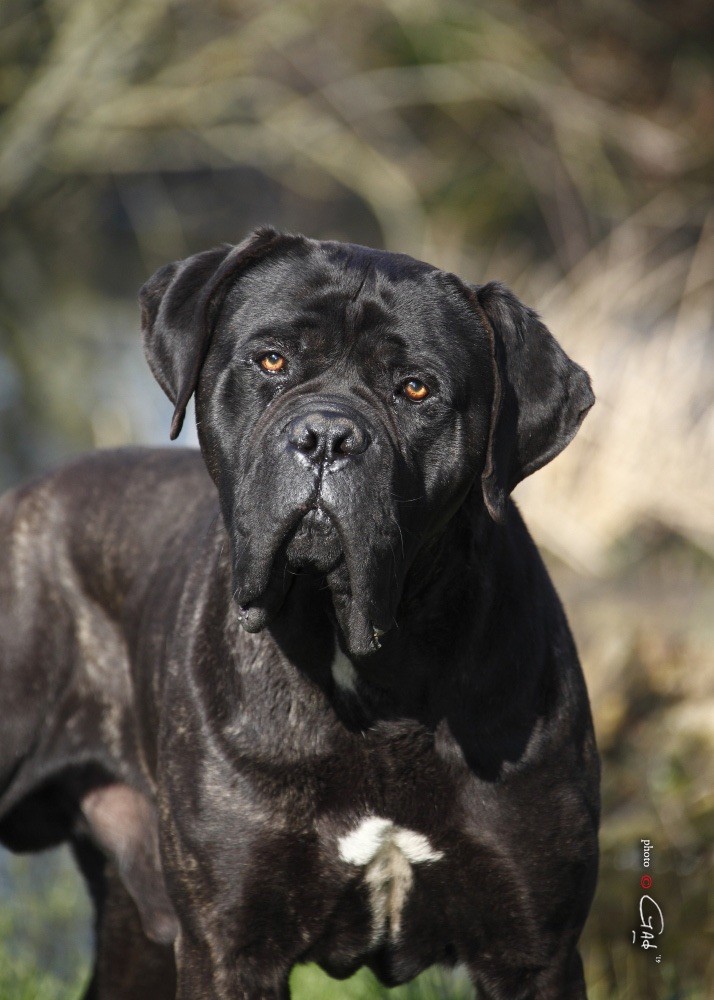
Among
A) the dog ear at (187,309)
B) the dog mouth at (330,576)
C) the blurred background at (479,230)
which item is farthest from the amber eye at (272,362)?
the blurred background at (479,230)

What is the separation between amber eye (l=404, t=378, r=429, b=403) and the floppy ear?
0.55 feet

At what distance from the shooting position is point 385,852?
2.81 metres

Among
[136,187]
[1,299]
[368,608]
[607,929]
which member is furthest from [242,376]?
→ [136,187]

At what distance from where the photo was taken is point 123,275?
16.4 m

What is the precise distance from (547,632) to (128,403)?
6.77 meters

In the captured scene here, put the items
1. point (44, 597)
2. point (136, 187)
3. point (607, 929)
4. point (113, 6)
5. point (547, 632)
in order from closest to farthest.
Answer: point (547, 632) < point (44, 597) < point (607, 929) < point (113, 6) < point (136, 187)

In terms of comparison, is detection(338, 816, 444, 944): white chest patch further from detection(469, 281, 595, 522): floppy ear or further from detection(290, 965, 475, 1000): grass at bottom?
detection(290, 965, 475, 1000): grass at bottom

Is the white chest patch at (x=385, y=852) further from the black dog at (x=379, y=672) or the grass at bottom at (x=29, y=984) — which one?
the grass at bottom at (x=29, y=984)

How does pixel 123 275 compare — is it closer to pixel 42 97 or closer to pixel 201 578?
pixel 42 97

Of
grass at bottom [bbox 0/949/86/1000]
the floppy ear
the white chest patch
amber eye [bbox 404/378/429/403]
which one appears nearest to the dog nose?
amber eye [bbox 404/378/429/403]

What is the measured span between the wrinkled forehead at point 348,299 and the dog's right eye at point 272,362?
0.05 meters

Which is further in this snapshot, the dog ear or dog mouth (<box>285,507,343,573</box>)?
the dog ear

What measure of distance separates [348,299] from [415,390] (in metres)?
0.24

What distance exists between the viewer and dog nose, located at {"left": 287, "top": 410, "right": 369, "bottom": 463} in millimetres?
2506
